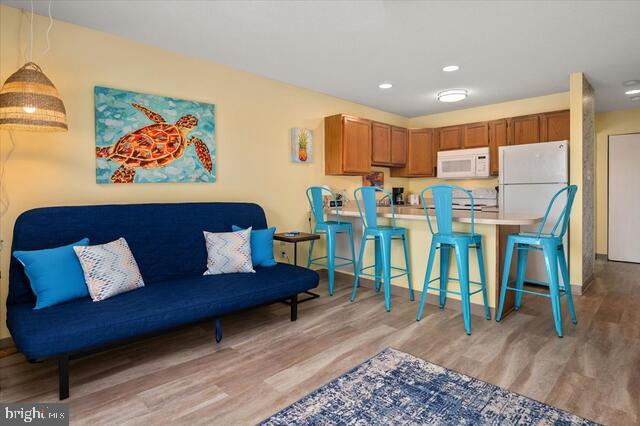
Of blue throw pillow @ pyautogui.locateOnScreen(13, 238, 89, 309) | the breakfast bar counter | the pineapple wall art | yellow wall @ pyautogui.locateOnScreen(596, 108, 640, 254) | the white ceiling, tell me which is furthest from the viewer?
yellow wall @ pyautogui.locateOnScreen(596, 108, 640, 254)

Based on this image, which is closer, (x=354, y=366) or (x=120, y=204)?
(x=354, y=366)

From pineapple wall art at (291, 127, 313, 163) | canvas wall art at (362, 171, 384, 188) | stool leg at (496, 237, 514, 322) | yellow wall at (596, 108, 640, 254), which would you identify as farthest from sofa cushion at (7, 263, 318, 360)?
yellow wall at (596, 108, 640, 254)

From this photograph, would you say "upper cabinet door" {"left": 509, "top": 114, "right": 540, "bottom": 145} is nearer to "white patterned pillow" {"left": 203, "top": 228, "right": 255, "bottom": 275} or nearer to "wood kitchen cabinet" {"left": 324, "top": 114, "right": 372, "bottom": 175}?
"wood kitchen cabinet" {"left": 324, "top": 114, "right": 372, "bottom": 175}

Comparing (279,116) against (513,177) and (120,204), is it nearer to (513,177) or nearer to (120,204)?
(120,204)

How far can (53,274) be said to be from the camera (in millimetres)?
2275

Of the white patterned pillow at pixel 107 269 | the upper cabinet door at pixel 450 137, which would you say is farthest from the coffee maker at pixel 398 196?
the white patterned pillow at pixel 107 269

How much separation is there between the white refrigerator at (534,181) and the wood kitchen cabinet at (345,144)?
1786mm

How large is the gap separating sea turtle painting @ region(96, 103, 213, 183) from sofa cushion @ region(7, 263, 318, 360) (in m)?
1.07

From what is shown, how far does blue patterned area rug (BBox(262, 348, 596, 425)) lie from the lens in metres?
1.77

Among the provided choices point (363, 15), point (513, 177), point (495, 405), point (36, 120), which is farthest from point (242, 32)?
point (513, 177)

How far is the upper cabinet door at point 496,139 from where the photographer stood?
517 centimetres

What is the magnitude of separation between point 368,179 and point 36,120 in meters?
4.26

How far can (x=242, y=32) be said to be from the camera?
2.98 metres

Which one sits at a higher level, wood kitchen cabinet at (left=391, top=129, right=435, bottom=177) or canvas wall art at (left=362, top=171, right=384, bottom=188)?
wood kitchen cabinet at (left=391, top=129, right=435, bottom=177)
